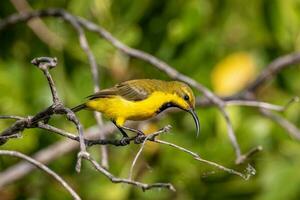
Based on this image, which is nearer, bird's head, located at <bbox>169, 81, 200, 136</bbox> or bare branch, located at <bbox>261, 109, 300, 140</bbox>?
bird's head, located at <bbox>169, 81, 200, 136</bbox>

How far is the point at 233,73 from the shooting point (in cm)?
617

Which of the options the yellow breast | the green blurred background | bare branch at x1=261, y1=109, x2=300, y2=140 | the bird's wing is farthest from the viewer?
the green blurred background

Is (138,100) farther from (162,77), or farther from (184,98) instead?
(162,77)

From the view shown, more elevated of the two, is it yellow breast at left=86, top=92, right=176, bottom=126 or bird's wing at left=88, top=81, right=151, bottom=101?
bird's wing at left=88, top=81, right=151, bottom=101

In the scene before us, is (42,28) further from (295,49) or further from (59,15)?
(295,49)

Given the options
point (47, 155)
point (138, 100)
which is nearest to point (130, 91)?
point (138, 100)

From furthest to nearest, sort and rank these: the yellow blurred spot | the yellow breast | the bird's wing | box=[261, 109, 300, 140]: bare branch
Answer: the yellow blurred spot
box=[261, 109, 300, 140]: bare branch
the bird's wing
the yellow breast

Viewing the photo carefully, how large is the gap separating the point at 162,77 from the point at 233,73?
0.63 metres

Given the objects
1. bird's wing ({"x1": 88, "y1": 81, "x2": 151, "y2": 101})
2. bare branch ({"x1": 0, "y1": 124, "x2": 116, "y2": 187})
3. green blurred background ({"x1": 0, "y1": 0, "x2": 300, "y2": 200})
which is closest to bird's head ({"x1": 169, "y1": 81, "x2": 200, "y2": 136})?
bird's wing ({"x1": 88, "y1": 81, "x2": 151, "y2": 101})

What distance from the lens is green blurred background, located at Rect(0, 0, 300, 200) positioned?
5707mm

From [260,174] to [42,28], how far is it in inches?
66.0

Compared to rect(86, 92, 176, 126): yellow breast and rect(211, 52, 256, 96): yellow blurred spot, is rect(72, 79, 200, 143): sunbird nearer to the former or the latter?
rect(86, 92, 176, 126): yellow breast

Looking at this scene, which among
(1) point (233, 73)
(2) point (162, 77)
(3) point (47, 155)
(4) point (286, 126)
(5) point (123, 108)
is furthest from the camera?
(1) point (233, 73)

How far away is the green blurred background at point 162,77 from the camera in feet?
18.7
